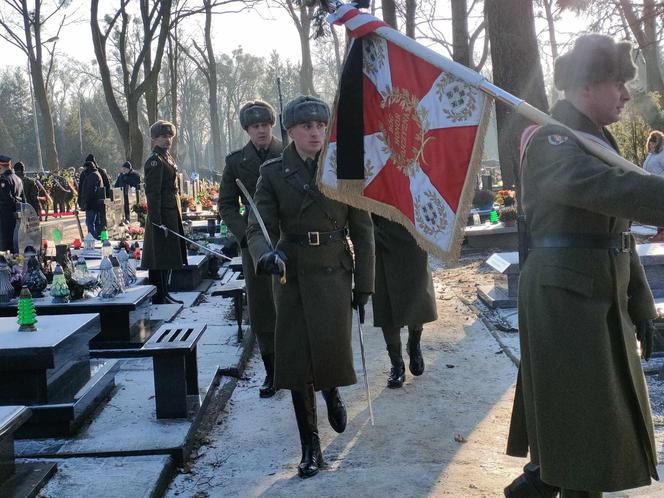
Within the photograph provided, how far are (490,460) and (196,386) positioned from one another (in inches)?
81.8

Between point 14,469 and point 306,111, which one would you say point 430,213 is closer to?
point 306,111

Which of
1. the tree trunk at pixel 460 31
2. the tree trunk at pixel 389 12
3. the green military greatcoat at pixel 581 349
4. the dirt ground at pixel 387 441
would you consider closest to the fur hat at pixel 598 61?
the green military greatcoat at pixel 581 349

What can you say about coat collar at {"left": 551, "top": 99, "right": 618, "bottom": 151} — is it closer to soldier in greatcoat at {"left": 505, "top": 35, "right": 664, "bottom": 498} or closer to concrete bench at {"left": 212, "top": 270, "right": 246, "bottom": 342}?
soldier in greatcoat at {"left": 505, "top": 35, "right": 664, "bottom": 498}

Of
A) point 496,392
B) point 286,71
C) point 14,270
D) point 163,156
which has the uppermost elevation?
point 286,71

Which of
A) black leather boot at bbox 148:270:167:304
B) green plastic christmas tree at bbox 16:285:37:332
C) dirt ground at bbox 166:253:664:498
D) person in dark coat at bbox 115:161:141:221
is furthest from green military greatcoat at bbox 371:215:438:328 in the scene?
person in dark coat at bbox 115:161:141:221

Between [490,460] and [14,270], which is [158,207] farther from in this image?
[490,460]

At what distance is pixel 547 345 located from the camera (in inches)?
117

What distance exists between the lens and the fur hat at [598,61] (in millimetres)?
2809

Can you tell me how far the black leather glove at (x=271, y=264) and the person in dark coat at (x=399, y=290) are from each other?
78.5 inches

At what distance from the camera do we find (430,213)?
3.53 metres

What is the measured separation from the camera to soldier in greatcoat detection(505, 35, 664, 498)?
286 cm

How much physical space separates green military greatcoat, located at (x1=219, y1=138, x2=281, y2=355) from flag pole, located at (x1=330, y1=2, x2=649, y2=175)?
93.8 inches

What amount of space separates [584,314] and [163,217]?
20.9 feet

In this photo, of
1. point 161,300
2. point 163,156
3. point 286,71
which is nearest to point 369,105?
point 163,156
